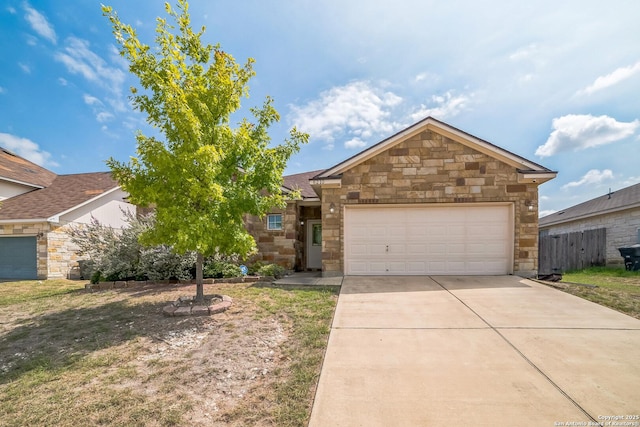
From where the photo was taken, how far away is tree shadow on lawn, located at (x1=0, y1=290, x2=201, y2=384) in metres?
3.75

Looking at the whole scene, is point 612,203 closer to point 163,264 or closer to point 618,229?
point 618,229

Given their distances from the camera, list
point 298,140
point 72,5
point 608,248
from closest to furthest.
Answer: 1. point 298,140
2. point 72,5
3. point 608,248

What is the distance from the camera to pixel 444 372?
322cm

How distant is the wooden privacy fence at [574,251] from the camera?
13.7 meters

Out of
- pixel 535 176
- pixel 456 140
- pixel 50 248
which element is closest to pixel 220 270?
pixel 50 248

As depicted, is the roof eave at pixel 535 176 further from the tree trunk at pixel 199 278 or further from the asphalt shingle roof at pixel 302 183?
the tree trunk at pixel 199 278

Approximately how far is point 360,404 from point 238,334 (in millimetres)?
2466

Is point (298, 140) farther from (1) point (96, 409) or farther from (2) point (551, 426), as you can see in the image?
(2) point (551, 426)

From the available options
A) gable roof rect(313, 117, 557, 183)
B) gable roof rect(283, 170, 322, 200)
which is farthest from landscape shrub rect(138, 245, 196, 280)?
gable roof rect(313, 117, 557, 183)

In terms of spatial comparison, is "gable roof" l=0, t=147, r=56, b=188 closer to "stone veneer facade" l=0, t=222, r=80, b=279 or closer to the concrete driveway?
"stone veneer facade" l=0, t=222, r=80, b=279

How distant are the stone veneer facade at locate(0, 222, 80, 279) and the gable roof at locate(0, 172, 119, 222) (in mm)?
443

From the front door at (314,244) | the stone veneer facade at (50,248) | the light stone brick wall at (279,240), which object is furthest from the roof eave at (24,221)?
the front door at (314,244)

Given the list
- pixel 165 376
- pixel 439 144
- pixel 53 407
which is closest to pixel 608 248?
pixel 439 144

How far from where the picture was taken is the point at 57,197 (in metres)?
13.7
